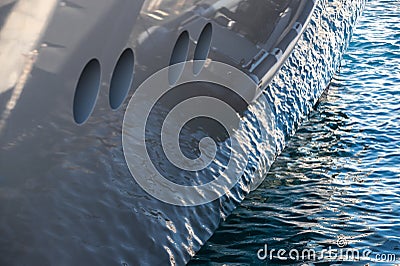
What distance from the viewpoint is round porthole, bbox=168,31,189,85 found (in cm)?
306

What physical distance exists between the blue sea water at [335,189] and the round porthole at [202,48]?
30.7 inches

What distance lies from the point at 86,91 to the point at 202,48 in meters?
0.84

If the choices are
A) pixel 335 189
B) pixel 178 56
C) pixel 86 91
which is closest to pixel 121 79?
pixel 86 91

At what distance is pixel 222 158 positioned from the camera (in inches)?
139

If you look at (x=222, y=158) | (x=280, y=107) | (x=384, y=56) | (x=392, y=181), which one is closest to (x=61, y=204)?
(x=222, y=158)

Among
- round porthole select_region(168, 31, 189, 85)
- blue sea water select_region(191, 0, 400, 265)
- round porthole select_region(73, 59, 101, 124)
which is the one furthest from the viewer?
blue sea water select_region(191, 0, 400, 265)

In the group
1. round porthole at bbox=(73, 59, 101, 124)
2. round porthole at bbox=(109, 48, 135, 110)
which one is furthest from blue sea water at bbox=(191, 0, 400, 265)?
round porthole at bbox=(73, 59, 101, 124)

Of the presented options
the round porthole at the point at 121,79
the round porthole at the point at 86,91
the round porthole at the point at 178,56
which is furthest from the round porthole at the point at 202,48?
the round porthole at the point at 86,91

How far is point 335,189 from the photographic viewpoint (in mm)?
4328

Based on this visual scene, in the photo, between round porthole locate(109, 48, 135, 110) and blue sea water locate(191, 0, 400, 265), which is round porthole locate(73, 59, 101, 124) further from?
blue sea water locate(191, 0, 400, 265)

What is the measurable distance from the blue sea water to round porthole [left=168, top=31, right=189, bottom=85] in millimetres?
809

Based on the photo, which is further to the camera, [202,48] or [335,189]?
[335,189]

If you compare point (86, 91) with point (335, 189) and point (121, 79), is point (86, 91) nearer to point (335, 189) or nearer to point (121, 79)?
point (121, 79)

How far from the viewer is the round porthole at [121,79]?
8.93 ft
